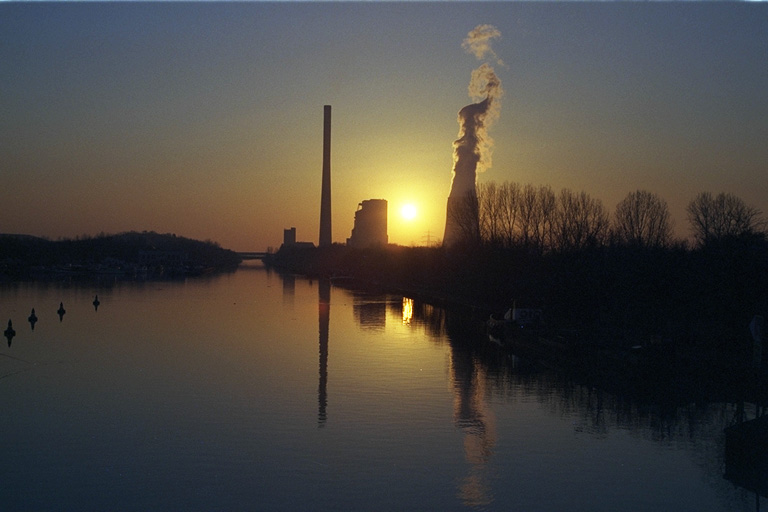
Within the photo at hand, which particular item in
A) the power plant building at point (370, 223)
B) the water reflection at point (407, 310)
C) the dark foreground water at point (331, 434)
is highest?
the power plant building at point (370, 223)

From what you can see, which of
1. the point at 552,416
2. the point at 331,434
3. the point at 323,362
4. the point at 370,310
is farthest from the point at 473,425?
the point at 370,310

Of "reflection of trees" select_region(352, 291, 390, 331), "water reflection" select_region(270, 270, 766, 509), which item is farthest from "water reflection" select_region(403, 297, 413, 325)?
"water reflection" select_region(270, 270, 766, 509)

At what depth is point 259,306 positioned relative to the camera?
37.2 m

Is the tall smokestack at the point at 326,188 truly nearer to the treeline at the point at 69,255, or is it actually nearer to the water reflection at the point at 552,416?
the treeline at the point at 69,255

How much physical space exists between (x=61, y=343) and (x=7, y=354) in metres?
2.24

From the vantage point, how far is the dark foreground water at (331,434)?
928 centimetres

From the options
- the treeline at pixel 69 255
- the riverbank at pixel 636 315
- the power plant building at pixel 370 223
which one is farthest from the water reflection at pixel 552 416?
the power plant building at pixel 370 223

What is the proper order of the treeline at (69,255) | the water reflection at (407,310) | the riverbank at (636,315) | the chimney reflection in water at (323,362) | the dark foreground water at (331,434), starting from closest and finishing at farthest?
1. the dark foreground water at (331,434)
2. the chimney reflection in water at (323,362)
3. the riverbank at (636,315)
4. the water reflection at (407,310)
5. the treeline at (69,255)

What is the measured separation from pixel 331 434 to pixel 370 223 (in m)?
113

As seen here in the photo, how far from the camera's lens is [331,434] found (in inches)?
462

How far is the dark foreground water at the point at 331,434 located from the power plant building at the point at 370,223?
335ft

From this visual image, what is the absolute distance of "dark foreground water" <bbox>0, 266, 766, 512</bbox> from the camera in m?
9.28

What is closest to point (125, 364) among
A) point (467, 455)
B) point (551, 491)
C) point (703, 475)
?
point (467, 455)

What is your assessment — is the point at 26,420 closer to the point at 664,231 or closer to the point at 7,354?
the point at 7,354
